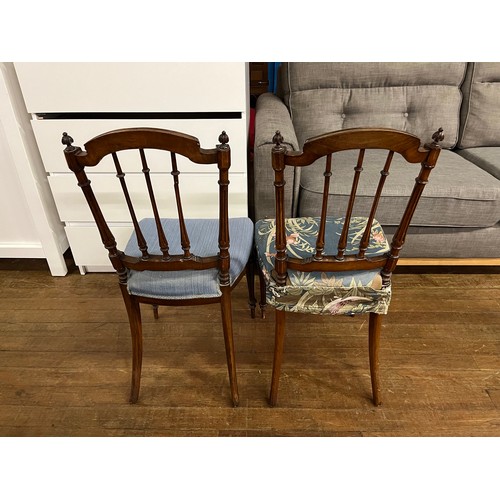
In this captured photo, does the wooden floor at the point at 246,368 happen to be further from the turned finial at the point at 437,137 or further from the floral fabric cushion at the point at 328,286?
the turned finial at the point at 437,137

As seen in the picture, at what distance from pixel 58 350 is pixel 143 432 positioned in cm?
50

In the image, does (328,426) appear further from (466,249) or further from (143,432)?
(466,249)

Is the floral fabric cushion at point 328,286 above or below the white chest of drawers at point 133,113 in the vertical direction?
below

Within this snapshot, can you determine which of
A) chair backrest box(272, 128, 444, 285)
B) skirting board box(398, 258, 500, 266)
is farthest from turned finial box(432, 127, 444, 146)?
skirting board box(398, 258, 500, 266)

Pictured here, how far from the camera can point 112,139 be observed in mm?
771

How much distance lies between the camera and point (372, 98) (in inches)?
70.7

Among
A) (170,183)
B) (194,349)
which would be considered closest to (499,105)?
(170,183)

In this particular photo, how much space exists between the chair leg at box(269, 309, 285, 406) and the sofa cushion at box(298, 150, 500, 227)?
0.56m

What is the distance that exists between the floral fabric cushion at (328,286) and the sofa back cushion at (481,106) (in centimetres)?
110

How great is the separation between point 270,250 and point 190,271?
248mm

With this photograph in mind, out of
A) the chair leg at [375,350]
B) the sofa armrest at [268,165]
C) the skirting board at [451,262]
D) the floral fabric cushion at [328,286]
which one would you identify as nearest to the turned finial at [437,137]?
the floral fabric cushion at [328,286]

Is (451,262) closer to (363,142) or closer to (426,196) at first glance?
(426,196)

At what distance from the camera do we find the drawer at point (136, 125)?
4.53ft

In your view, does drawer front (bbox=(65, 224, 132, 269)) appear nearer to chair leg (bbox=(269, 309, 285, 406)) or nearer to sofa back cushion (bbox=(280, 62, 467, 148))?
chair leg (bbox=(269, 309, 285, 406))
